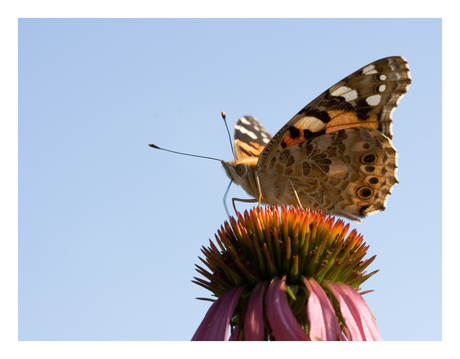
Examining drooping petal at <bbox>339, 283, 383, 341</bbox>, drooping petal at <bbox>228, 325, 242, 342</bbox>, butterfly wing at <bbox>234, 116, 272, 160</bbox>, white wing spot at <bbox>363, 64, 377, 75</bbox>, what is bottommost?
drooping petal at <bbox>228, 325, 242, 342</bbox>

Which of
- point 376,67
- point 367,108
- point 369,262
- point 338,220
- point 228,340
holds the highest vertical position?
point 376,67

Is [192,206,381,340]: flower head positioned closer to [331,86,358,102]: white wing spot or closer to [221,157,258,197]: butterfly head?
[221,157,258,197]: butterfly head

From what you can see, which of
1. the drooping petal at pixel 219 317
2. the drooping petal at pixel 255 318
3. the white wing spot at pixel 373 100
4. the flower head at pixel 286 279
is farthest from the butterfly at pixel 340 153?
the drooping petal at pixel 255 318

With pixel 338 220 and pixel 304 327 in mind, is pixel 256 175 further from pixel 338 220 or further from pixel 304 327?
pixel 304 327

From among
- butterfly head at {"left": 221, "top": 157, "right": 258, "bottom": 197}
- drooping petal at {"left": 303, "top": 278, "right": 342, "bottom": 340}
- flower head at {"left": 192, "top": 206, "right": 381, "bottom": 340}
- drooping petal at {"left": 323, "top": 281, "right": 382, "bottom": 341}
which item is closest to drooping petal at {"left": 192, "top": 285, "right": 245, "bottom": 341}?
flower head at {"left": 192, "top": 206, "right": 381, "bottom": 340}

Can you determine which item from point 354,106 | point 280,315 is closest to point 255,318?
point 280,315

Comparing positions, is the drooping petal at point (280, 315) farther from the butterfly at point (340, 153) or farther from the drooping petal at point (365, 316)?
the butterfly at point (340, 153)

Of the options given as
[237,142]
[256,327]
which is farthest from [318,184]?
[256,327]

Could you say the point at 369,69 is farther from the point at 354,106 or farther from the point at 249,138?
the point at 249,138
